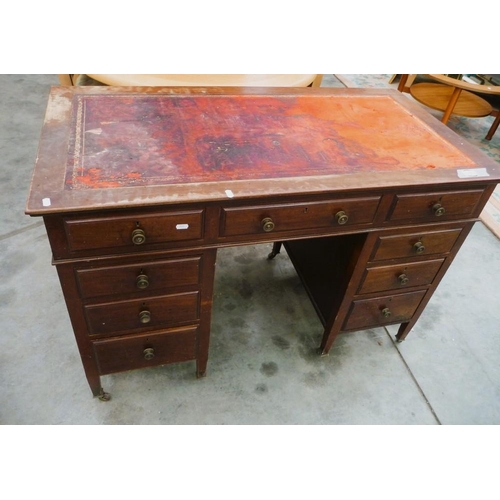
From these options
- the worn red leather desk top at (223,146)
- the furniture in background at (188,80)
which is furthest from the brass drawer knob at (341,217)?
the furniture in background at (188,80)

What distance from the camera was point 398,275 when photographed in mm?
1655

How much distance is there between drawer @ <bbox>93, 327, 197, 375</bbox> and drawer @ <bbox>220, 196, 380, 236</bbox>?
1.66 ft

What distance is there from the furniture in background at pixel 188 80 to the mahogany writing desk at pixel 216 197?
0.88 meters

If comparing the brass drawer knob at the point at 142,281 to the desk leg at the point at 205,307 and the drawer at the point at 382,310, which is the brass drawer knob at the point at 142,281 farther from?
the drawer at the point at 382,310

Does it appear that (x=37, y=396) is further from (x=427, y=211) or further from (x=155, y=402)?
(x=427, y=211)

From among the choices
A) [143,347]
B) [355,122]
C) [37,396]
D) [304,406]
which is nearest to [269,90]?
[355,122]

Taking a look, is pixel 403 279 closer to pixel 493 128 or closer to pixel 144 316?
pixel 144 316

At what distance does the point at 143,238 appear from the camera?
3.77ft

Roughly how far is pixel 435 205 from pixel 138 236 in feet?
3.34

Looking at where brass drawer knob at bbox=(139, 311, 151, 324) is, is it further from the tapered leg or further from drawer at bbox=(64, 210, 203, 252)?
the tapered leg

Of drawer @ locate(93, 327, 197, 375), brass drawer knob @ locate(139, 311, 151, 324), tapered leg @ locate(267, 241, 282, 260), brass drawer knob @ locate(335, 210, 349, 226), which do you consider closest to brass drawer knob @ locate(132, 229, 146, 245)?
brass drawer knob @ locate(139, 311, 151, 324)

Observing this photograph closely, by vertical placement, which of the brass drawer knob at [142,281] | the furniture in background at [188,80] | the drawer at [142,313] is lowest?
the drawer at [142,313]

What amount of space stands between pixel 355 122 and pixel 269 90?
0.40 meters

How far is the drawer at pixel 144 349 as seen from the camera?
1469 millimetres
